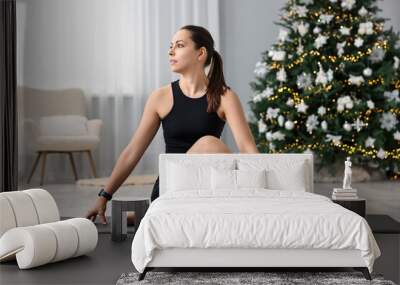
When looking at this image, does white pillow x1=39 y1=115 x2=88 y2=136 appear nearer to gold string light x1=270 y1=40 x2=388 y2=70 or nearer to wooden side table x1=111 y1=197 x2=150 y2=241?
gold string light x1=270 y1=40 x2=388 y2=70

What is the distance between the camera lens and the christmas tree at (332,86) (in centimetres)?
782

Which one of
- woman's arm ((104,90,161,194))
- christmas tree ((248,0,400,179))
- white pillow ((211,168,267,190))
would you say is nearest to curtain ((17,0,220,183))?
christmas tree ((248,0,400,179))

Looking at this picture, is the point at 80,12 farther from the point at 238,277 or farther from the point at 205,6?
the point at 238,277

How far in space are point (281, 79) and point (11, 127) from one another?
9.14 ft

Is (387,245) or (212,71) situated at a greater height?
(212,71)

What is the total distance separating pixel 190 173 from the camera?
4145 millimetres

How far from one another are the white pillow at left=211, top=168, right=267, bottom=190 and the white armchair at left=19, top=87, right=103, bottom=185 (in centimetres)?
506

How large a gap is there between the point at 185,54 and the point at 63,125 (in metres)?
5.08

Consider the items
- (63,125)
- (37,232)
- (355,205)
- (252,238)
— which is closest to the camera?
(252,238)

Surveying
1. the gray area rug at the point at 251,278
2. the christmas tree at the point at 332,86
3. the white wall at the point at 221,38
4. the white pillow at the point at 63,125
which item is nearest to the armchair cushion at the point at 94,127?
the white pillow at the point at 63,125

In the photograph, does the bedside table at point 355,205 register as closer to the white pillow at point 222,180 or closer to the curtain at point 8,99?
the white pillow at point 222,180

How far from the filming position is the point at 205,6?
936cm

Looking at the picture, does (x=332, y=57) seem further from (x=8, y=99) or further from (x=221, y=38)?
(x=8, y=99)

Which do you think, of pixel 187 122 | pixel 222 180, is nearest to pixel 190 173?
pixel 222 180
